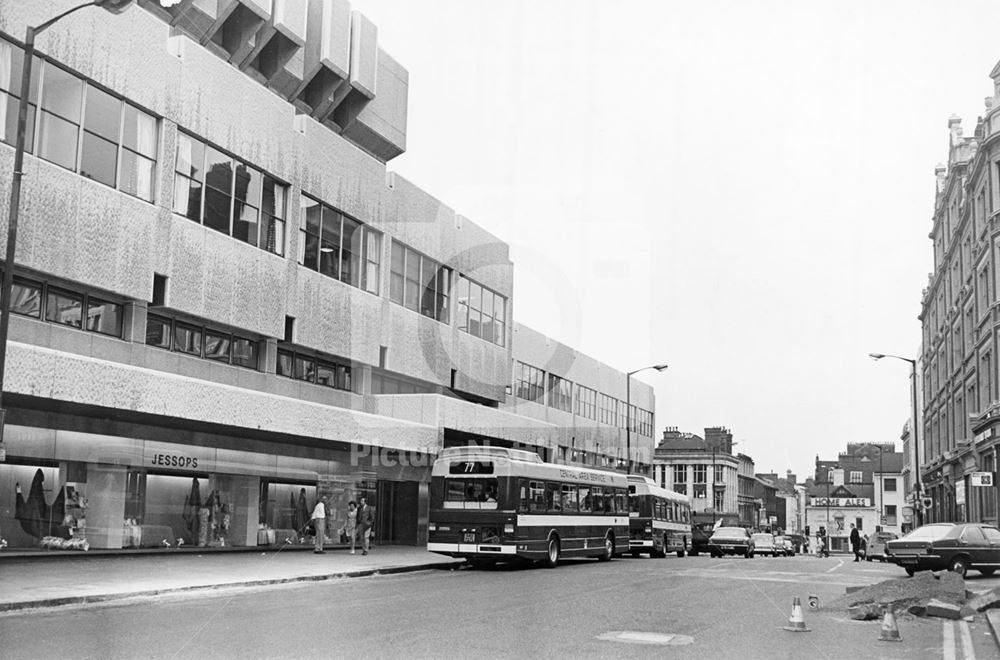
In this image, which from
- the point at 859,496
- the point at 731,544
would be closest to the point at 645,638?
the point at 731,544

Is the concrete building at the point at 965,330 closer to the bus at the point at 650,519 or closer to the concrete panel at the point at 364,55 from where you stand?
the bus at the point at 650,519

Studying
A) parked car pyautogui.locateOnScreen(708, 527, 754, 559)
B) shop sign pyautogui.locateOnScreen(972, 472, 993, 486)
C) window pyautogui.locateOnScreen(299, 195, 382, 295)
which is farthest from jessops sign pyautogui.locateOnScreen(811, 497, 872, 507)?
window pyautogui.locateOnScreen(299, 195, 382, 295)

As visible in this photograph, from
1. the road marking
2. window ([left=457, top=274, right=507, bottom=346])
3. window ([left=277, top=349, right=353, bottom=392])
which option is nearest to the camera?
the road marking

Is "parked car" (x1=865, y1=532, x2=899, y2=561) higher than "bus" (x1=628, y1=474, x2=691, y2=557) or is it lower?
lower

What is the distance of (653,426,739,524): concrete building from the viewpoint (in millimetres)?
125438

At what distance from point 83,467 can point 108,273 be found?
15.4ft

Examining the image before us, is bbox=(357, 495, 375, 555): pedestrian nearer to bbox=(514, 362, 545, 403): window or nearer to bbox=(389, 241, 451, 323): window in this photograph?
bbox=(389, 241, 451, 323): window

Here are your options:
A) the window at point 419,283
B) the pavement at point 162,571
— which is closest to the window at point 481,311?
the window at point 419,283

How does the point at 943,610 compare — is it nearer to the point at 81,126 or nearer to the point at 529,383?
the point at 81,126

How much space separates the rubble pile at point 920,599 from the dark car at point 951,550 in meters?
8.83

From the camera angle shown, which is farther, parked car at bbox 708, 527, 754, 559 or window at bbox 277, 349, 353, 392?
parked car at bbox 708, 527, 754, 559

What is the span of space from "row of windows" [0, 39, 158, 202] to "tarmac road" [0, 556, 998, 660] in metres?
11.3

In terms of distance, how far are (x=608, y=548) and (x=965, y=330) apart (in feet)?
85.1

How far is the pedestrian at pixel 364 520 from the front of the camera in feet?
102
